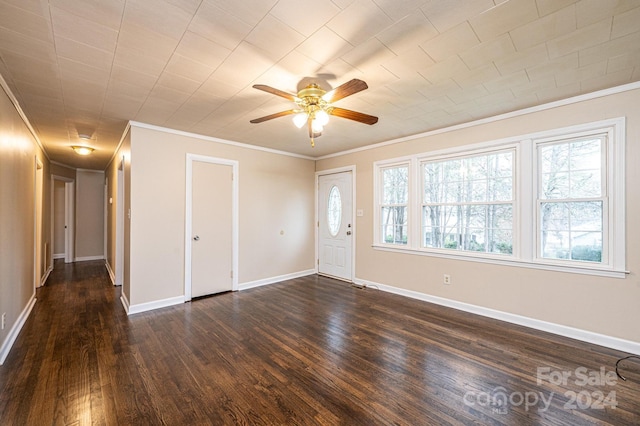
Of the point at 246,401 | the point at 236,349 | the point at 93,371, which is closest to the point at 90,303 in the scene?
the point at 93,371

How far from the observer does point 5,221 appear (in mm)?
2602

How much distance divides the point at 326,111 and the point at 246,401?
2.48 m

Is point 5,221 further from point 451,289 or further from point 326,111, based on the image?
point 451,289

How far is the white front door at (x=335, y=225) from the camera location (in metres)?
5.37

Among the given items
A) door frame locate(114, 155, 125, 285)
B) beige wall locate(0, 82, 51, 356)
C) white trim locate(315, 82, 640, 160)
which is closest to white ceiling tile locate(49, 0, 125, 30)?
beige wall locate(0, 82, 51, 356)

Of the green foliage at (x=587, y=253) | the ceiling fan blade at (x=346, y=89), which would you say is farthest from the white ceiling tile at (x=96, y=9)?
the green foliage at (x=587, y=253)

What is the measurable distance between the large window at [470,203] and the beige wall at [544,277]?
0.87 feet

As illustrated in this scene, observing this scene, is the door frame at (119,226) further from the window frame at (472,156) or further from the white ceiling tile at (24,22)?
the window frame at (472,156)

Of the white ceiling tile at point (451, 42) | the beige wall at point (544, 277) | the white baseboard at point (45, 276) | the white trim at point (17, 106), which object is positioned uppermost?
the white ceiling tile at point (451, 42)

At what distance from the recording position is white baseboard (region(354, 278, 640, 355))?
105 inches

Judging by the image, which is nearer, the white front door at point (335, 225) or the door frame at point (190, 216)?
the door frame at point (190, 216)

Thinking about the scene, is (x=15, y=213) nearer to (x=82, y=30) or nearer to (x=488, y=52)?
(x=82, y=30)

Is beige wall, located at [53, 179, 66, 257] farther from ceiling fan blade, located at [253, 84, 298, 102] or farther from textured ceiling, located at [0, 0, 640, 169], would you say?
ceiling fan blade, located at [253, 84, 298, 102]

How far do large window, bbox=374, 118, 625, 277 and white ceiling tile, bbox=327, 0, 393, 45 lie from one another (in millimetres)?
2545
